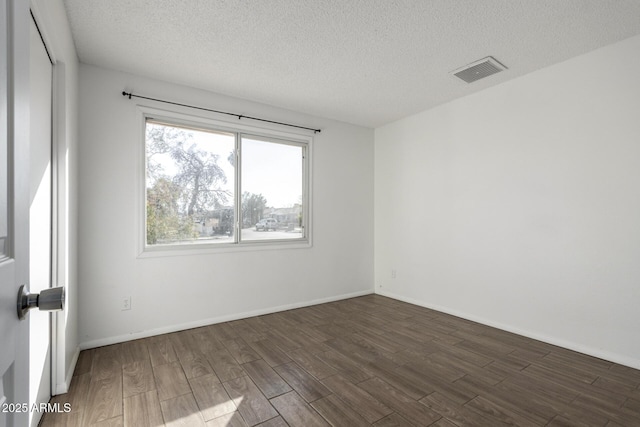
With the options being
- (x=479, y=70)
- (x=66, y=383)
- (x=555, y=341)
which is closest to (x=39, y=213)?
(x=66, y=383)

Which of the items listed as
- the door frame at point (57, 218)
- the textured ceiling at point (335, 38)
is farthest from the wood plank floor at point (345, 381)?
the textured ceiling at point (335, 38)

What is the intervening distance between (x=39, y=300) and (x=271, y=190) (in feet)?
10.9

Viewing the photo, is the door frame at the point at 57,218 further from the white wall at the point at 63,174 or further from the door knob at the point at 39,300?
the door knob at the point at 39,300

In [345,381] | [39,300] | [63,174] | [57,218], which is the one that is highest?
[63,174]

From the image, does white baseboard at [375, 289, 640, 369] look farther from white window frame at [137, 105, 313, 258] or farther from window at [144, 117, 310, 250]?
window at [144, 117, 310, 250]

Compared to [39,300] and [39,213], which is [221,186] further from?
[39,300]

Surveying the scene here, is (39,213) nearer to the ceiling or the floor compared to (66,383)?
nearer to the ceiling

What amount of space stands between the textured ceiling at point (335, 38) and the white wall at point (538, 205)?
36 centimetres

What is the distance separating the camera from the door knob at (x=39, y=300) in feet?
2.17

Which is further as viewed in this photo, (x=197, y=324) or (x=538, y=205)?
(x=197, y=324)

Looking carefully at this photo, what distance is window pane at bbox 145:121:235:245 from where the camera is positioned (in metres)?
3.13

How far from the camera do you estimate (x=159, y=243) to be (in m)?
3.15

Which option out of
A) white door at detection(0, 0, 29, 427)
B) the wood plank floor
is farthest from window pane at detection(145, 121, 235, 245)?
white door at detection(0, 0, 29, 427)

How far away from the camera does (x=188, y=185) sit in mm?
3303
